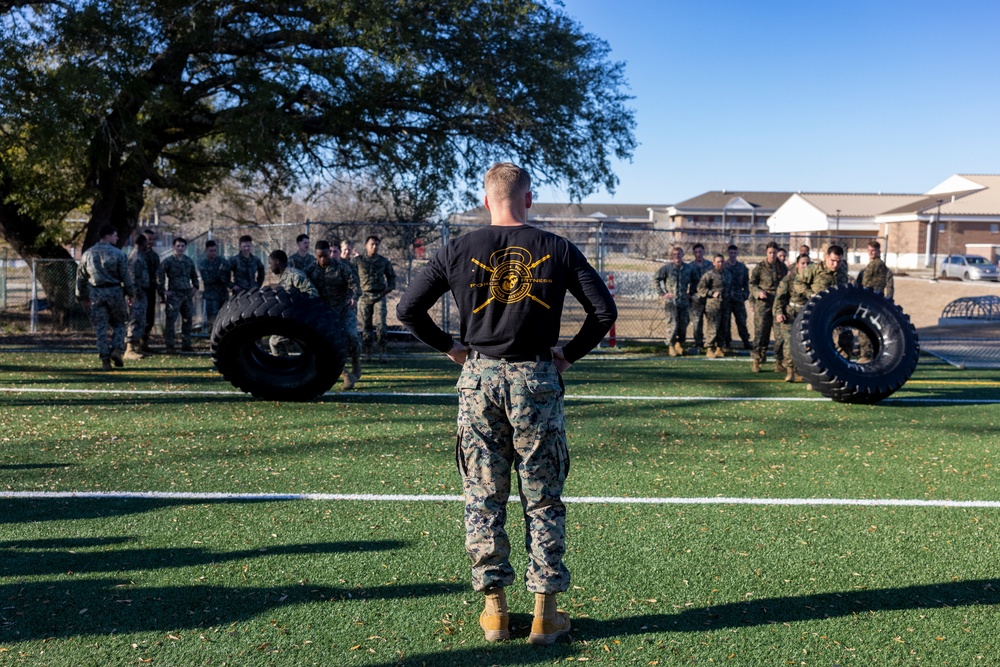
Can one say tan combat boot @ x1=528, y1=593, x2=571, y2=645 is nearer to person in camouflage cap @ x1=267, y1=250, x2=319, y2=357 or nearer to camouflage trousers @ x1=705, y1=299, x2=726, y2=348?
person in camouflage cap @ x1=267, y1=250, x2=319, y2=357

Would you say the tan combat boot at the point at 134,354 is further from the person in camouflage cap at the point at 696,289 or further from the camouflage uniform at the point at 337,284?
the person in camouflage cap at the point at 696,289

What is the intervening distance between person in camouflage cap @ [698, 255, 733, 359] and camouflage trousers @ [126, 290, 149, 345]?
31.0 feet

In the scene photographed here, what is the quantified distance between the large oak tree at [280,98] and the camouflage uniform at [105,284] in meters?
3.53

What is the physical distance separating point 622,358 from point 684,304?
5.29ft

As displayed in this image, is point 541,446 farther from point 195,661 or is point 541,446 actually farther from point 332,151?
point 332,151

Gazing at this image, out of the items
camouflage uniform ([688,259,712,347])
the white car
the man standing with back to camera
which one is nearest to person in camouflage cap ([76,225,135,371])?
camouflage uniform ([688,259,712,347])

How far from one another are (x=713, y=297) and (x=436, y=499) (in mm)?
10374

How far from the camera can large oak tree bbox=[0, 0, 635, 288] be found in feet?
48.4

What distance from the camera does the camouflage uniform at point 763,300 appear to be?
42.7 feet

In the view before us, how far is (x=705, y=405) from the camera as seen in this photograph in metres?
9.90

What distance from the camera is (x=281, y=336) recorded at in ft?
32.3

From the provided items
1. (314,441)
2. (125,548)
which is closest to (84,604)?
(125,548)

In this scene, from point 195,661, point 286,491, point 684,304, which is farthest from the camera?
point 684,304

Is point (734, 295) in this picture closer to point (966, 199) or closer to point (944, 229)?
point (944, 229)
